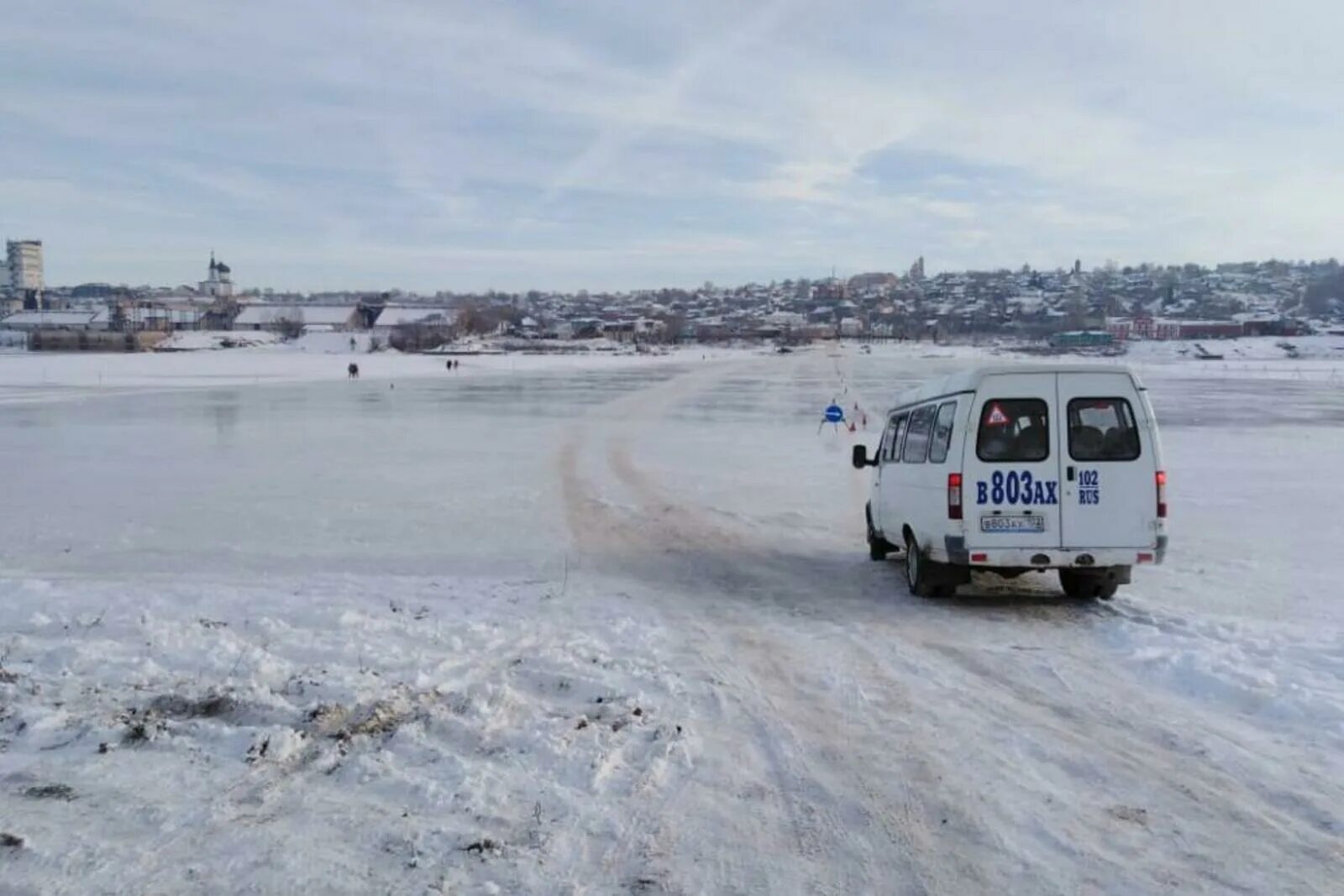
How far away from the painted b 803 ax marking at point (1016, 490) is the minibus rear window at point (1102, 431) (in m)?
0.39

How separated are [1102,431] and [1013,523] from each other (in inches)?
46.5

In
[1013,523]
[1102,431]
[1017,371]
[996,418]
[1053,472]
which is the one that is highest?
[1017,371]

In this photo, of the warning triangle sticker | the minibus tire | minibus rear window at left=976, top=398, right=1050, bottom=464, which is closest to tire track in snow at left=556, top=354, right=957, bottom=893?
the minibus tire

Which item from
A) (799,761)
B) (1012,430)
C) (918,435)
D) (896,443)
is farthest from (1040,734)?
(896,443)

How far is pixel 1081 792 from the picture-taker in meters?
5.83

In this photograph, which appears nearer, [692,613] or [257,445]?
[692,613]

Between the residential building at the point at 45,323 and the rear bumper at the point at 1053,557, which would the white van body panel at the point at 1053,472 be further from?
the residential building at the point at 45,323

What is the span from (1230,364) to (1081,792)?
119 m

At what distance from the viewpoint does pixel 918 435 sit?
12.0 metres

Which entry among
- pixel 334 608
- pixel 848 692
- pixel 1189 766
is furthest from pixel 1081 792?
pixel 334 608

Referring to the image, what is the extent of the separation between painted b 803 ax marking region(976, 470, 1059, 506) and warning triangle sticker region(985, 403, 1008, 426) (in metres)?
0.45

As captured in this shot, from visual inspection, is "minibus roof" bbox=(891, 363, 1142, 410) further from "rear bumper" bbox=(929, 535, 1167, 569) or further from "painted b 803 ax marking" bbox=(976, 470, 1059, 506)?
"rear bumper" bbox=(929, 535, 1167, 569)

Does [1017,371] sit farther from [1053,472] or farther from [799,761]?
[799,761]

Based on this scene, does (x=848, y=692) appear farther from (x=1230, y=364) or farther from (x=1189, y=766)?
(x=1230, y=364)
